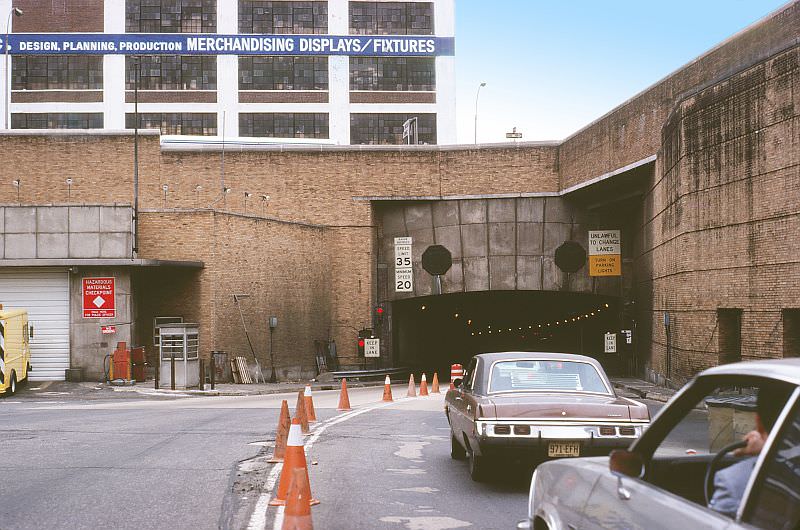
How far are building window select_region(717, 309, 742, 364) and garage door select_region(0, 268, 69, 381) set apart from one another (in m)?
20.9

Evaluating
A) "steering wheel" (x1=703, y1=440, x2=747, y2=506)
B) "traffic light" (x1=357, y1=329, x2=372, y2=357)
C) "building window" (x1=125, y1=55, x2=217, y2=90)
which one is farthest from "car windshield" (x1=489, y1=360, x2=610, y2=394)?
"building window" (x1=125, y1=55, x2=217, y2=90)

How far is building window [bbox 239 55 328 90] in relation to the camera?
62125 mm

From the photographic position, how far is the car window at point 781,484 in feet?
10.0

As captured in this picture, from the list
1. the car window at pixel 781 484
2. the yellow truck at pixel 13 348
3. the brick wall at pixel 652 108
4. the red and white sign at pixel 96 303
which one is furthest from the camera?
the red and white sign at pixel 96 303

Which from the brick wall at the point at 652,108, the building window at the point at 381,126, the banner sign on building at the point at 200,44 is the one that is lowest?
the brick wall at the point at 652,108

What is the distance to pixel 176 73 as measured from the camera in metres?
62.2

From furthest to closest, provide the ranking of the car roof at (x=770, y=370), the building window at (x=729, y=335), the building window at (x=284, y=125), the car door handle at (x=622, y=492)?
1. the building window at (x=284, y=125)
2. the building window at (x=729, y=335)
3. the car door handle at (x=622, y=492)
4. the car roof at (x=770, y=370)

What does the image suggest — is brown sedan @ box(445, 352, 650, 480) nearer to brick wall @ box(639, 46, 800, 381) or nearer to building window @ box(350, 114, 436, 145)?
brick wall @ box(639, 46, 800, 381)

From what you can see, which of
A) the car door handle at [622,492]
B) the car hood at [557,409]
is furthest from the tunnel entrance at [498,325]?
the car door handle at [622,492]

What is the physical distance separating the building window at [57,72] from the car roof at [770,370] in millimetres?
62784

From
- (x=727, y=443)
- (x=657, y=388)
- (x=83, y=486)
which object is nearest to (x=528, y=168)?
(x=657, y=388)

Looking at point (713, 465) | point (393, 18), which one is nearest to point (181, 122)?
point (393, 18)

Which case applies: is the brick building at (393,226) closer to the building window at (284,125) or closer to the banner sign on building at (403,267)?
the banner sign on building at (403,267)

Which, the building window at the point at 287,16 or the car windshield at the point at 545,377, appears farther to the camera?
the building window at the point at 287,16
